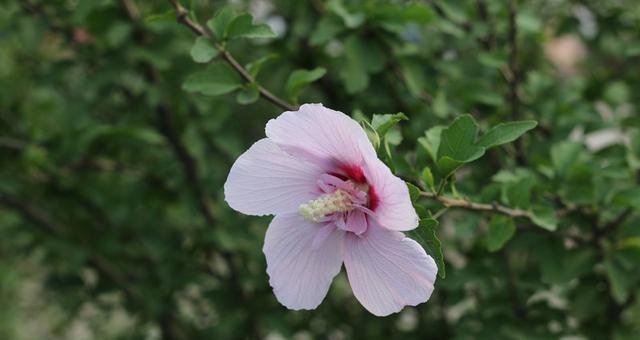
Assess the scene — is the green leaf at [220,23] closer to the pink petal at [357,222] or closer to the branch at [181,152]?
the pink petal at [357,222]

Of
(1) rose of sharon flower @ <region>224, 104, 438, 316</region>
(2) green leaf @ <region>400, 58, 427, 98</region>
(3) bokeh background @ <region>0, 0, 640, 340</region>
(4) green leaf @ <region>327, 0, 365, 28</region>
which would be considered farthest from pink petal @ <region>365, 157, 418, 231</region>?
(2) green leaf @ <region>400, 58, 427, 98</region>

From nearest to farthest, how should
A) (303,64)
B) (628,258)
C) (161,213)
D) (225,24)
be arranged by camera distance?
(225,24) → (628,258) → (303,64) → (161,213)

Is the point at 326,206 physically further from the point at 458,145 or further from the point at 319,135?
the point at 458,145

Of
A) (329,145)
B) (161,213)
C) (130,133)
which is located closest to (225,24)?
(329,145)

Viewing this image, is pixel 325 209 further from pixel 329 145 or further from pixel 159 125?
pixel 159 125

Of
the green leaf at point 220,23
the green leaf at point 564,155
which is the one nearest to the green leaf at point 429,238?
the green leaf at point 220,23
